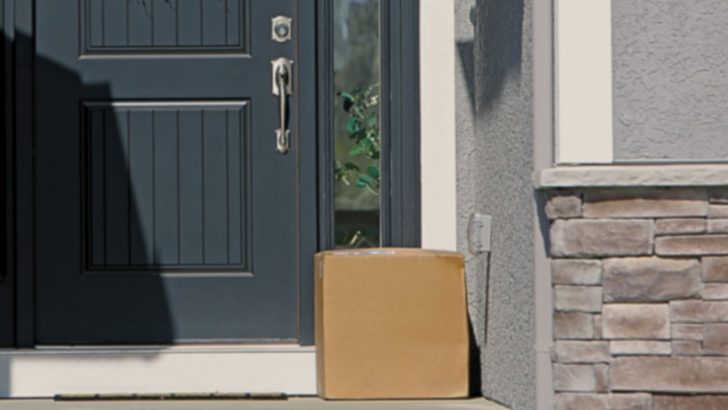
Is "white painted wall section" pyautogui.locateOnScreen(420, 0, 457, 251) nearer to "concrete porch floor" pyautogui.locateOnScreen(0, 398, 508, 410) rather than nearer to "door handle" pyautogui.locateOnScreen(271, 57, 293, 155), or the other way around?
"door handle" pyautogui.locateOnScreen(271, 57, 293, 155)

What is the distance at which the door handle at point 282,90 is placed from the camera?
203 inches

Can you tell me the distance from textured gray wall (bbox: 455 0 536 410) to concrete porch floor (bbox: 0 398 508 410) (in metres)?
0.14

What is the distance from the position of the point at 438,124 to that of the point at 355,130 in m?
0.28

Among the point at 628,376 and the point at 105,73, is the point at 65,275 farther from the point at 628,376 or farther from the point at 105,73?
the point at 628,376

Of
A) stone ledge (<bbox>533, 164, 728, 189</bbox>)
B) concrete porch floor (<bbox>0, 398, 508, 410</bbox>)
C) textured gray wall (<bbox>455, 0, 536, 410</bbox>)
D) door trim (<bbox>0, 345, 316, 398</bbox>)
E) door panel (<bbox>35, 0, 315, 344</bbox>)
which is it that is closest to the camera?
stone ledge (<bbox>533, 164, 728, 189</bbox>)

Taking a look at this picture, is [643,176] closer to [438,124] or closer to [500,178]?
[500,178]

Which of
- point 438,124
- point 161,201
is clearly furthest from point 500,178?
point 161,201

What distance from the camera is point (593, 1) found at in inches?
162

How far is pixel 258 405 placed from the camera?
15.6 ft

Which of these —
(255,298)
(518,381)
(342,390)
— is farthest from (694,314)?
(255,298)

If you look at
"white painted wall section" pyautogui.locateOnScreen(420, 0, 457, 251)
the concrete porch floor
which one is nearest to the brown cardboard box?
the concrete porch floor

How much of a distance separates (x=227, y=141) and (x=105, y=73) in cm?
46

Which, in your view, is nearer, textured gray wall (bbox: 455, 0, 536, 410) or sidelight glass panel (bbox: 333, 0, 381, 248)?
textured gray wall (bbox: 455, 0, 536, 410)

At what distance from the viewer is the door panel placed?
5.15 metres
